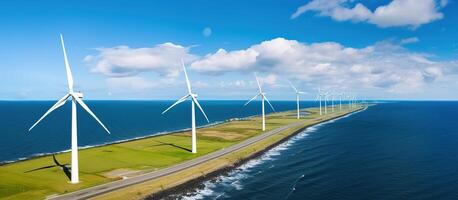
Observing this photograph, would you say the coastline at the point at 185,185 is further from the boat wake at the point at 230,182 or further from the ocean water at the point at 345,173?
the ocean water at the point at 345,173

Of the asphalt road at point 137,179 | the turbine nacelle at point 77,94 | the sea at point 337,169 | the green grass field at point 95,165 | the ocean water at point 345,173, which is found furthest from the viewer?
the turbine nacelle at point 77,94

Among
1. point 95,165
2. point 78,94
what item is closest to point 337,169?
point 95,165

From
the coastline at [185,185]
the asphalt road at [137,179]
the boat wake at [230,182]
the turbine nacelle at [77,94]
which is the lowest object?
the boat wake at [230,182]

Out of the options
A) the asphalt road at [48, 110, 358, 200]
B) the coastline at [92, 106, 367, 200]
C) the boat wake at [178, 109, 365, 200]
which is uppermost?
the asphalt road at [48, 110, 358, 200]

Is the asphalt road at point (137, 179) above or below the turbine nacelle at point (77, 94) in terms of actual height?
below

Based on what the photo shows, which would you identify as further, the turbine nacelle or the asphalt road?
the turbine nacelle

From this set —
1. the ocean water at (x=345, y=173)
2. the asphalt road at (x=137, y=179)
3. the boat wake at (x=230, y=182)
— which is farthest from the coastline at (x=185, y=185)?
the asphalt road at (x=137, y=179)

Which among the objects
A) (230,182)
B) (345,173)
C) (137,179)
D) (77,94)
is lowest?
(230,182)

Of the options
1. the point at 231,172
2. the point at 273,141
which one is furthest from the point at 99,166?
the point at 273,141

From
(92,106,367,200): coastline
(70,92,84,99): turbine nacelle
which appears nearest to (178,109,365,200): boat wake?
(92,106,367,200): coastline

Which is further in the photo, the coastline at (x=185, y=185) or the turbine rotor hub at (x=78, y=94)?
the turbine rotor hub at (x=78, y=94)

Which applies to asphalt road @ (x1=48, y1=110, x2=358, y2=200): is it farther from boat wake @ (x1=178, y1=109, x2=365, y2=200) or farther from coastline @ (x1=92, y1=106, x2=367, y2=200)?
boat wake @ (x1=178, y1=109, x2=365, y2=200)

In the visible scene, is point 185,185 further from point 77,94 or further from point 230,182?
point 77,94

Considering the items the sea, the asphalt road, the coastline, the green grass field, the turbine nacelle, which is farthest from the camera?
the turbine nacelle
